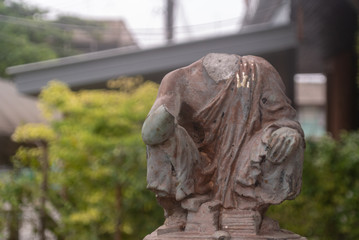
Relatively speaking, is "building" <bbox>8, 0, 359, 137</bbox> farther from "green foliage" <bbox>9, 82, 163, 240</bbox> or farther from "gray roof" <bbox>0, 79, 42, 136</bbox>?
"gray roof" <bbox>0, 79, 42, 136</bbox>

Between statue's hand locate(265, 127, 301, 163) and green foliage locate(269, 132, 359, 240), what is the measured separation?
4.15 m

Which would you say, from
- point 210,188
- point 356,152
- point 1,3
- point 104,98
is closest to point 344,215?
point 356,152

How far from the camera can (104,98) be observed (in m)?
7.99

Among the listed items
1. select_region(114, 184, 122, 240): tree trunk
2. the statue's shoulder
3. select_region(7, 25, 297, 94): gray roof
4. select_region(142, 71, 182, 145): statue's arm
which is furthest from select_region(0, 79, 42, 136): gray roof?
select_region(142, 71, 182, 145): statue's arm

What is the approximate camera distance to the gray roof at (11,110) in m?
12.7

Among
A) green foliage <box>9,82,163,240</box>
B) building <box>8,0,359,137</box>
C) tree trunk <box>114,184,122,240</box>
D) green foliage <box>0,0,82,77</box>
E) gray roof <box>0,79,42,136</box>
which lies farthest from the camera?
gray roof <box>0,79,42,136</box>

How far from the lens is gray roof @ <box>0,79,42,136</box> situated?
41.5 ft

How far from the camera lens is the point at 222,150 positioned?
3863 mm

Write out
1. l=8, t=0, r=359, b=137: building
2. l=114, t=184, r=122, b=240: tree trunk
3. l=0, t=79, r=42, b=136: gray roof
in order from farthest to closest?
l=0, t=79, r=42, b=136: gray roof
l=8, t=0, r=359, b=137: building
l=114, t=184, r=122, b=240: tree trunk

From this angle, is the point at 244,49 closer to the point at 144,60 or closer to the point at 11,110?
the point at 144,60

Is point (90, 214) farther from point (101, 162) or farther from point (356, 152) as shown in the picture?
point (356, 152)

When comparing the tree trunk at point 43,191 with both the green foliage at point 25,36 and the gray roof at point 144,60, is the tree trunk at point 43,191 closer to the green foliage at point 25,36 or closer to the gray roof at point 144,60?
the gray roof at point 144,60

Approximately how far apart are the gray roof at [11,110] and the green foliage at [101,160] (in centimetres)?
450

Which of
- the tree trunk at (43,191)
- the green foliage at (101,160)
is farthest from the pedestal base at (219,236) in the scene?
the tree trunk at (43,191)
